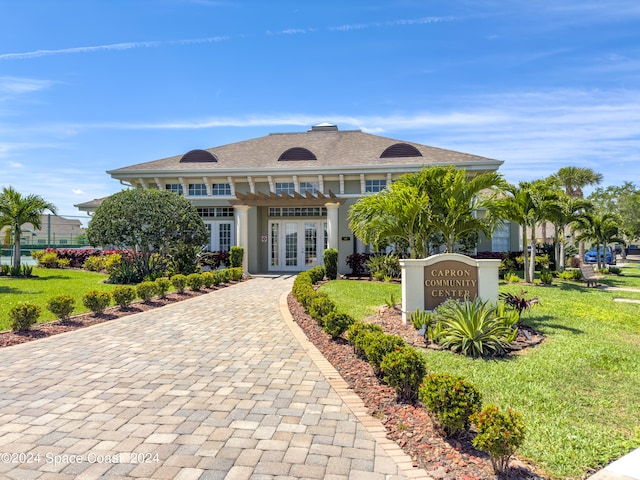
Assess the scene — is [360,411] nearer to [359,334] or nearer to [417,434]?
[417,434]

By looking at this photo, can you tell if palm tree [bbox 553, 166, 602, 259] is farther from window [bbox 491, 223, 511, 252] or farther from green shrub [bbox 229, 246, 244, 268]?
green shrub [bbox 229, 246, 244, 268]

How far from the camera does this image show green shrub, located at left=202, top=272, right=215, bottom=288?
47.5 feet

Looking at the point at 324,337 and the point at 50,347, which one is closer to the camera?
the point at 50,347

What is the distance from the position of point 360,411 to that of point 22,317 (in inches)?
281

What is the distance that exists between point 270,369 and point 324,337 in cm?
204

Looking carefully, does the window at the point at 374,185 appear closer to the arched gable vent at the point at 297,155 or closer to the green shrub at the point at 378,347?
the arched gable vent at the point at 297,155

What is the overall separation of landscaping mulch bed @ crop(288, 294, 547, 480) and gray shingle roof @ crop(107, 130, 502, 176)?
50.9ft

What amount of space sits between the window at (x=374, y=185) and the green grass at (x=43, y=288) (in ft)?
41.7

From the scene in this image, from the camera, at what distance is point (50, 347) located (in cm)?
716

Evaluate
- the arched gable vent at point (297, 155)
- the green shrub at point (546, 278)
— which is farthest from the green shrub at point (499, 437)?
the arched gable vent at point (297, 155)

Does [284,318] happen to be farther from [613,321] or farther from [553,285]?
[553,285]

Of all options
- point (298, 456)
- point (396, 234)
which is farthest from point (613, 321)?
point (298, 456)

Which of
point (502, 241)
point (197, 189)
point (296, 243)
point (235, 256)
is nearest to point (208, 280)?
point (235, 256)

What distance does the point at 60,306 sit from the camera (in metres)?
8.88
